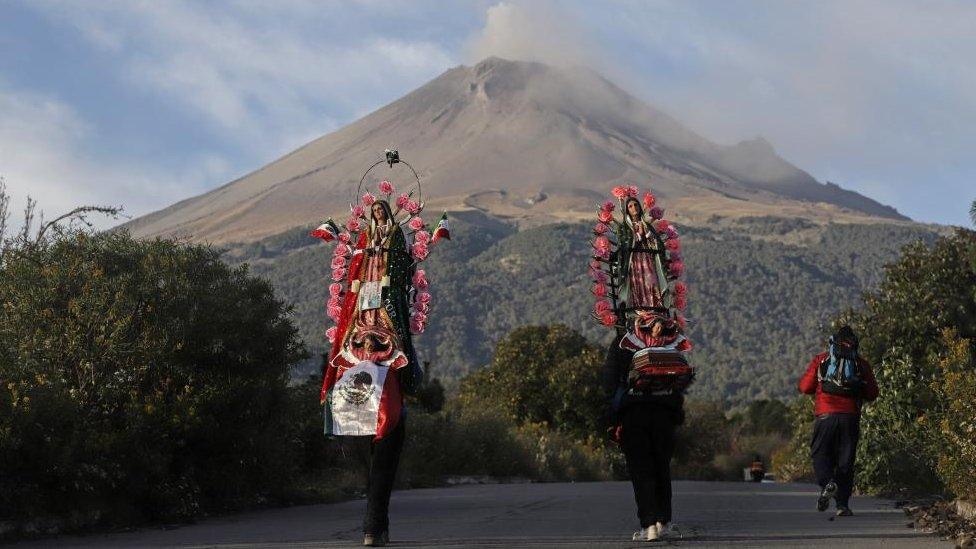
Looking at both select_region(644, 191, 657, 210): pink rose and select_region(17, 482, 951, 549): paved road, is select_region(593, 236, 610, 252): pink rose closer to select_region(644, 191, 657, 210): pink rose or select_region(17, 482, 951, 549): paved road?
select_region(644, 191, 657, 210): pink rose

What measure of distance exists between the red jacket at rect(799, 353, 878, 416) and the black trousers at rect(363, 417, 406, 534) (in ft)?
16.8

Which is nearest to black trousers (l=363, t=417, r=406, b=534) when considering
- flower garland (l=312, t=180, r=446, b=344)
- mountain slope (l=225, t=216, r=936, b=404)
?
flower garland (l=312, t=180, r=446, b=344)

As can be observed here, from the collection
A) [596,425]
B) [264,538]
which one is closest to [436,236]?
[264,538]

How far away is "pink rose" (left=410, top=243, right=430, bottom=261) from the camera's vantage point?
1170 cm

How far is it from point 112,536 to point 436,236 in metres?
3.83

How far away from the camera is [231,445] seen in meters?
14.8

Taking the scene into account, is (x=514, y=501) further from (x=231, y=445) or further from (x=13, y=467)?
(x=13, y=467)

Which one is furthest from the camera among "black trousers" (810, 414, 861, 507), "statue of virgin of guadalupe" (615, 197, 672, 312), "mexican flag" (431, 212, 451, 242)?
"black trousers" (810, 414, 861, 507)

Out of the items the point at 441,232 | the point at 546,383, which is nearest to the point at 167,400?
the point at 441,232

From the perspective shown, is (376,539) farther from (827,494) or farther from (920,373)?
(920,373)

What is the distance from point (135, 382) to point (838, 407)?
6.78 m

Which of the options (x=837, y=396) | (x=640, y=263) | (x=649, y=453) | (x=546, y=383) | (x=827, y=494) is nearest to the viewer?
(x=649, y=453)

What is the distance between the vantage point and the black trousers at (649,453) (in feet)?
37.2

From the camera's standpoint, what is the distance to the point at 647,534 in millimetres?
11305
